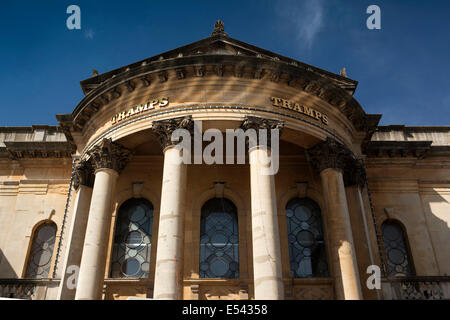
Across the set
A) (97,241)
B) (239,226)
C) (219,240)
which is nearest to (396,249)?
(239,226)

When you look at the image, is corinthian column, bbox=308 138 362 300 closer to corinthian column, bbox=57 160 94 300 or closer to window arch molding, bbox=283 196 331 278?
window arch molding, bbox=283 196 331 278

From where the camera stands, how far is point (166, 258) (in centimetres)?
1263

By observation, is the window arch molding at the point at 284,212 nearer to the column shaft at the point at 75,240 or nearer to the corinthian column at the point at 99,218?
the corinthian column at the point at 99,218

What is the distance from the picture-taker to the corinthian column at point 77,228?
15305 millimetres

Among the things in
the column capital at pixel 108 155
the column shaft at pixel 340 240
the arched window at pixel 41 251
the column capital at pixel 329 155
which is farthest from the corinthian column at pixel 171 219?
the arched window at pixel 41 251

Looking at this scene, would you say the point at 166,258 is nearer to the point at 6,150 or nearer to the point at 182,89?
→ the point at 182,89

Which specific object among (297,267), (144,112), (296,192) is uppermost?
(144,112)

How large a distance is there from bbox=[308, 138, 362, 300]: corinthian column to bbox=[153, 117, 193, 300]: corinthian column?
531 cm

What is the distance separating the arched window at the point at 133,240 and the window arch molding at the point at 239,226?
6.45ft

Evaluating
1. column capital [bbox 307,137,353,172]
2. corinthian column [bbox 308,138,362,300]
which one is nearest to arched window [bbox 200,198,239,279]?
corinthian column [bbox 308,138,362,300]

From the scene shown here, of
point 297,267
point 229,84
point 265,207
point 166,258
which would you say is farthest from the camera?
point 297,267

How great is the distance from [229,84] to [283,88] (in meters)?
2.11

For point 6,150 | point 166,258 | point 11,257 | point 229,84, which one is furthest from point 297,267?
point 6,150

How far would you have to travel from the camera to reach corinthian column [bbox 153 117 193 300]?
12422 millimetres
